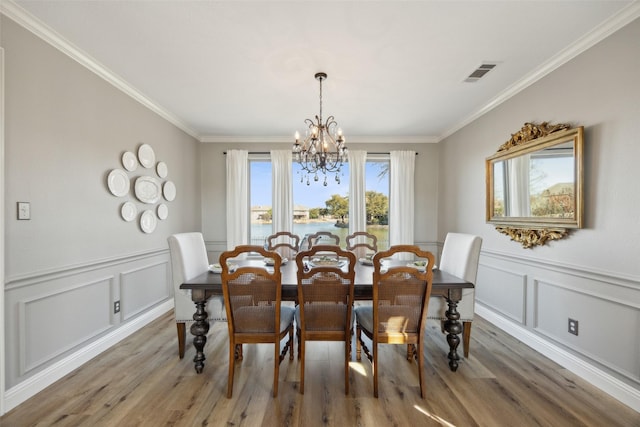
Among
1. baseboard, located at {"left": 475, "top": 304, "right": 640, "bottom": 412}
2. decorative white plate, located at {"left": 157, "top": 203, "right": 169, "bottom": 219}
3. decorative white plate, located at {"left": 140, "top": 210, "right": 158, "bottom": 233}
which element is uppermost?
decorative white plate, located at {"left": 157, "top": 203, "right": 169, "bottom": 219}

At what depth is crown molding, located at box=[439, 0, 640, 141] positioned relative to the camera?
1.86 m

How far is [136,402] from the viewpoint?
1.93 meters

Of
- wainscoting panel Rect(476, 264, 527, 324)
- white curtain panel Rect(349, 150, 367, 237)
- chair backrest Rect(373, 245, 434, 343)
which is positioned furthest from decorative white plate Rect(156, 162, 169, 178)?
wainscoting panel Rect(476, 264, 527, 324)

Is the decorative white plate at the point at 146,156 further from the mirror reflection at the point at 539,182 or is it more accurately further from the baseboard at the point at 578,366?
the baseboard at the point at 578,366

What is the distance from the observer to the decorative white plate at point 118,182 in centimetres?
272

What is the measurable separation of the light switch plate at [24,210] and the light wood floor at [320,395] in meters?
1.27

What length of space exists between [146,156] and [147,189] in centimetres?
38

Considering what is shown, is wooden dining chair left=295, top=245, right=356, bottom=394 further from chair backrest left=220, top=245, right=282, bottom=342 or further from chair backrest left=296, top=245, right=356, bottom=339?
chair backrest left=220, top=245, right=282, bottom=342

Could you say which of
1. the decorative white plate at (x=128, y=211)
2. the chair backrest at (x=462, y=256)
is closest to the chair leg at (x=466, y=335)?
the chair backrest at (x=462, y=256)

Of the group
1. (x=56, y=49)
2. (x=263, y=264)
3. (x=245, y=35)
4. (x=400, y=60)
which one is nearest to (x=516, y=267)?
(x=400, y=60)

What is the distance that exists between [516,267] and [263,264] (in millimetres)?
2681

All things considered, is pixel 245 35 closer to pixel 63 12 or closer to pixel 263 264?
pixel 63 12

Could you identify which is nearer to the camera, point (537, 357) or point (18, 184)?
point (18, 184)

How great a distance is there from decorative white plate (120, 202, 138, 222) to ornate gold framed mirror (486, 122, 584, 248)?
13.3 feet
